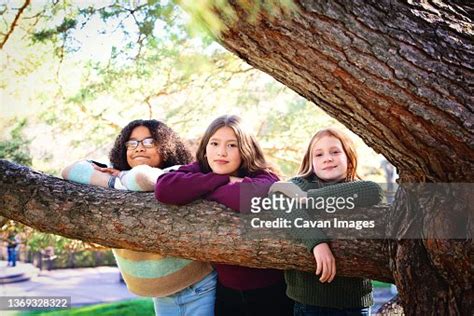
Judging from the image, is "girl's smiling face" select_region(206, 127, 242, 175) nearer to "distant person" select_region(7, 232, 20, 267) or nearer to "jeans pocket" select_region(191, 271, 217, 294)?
"jeans pocket" select_region(191, 271, 217, 294)

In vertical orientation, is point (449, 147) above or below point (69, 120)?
below

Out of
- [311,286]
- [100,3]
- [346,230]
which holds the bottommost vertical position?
[311,286]

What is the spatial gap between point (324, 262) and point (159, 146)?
0.62m

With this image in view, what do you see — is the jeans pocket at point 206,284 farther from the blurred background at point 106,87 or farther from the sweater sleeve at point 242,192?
the blurred background at point 106,87

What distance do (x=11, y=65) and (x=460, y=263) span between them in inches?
104

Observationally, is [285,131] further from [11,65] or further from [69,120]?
[11,65]

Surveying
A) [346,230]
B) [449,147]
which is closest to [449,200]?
[449,147]

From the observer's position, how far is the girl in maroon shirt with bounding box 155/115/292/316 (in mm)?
1406

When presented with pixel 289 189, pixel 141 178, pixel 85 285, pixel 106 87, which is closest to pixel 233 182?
pixel 289 189

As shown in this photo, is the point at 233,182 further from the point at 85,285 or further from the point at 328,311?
the point at 85,285

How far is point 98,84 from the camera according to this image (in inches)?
131

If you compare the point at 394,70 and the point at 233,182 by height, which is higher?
the point at 394,70

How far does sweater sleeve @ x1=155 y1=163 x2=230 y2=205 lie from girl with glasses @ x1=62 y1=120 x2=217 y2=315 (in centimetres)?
11

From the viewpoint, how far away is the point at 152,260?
1.53 m
